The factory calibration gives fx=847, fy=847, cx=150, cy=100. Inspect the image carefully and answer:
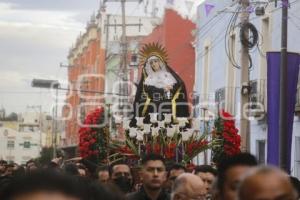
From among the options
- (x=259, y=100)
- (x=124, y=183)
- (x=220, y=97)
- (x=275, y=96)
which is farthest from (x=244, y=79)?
(x=220, y=97)

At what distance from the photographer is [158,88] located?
71.7 feet

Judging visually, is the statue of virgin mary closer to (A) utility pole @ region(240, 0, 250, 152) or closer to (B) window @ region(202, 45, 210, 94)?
(A) utility pole @ region(240, 0, 250, 152)

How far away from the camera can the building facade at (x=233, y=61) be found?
23.7 m

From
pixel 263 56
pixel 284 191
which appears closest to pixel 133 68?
pixel 263 56

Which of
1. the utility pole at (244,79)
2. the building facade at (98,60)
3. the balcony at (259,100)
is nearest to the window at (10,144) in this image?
the building facade at (98,60)

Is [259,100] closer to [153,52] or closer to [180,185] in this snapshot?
[153,52]

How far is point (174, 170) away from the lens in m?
10.0

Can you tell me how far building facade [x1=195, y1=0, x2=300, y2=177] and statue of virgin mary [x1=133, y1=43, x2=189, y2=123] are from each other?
2.00 m

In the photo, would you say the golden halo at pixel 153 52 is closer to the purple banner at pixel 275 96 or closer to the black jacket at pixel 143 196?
the purple banner at pixel 275 96

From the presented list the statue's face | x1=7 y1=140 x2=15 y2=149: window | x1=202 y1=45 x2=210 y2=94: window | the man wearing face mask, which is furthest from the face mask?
x1=7 y1=140 x2=15 y2=149: window

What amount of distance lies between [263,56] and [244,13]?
692 cm

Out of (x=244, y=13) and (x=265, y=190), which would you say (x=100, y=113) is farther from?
(x=265, y=190)

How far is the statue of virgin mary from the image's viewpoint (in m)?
21.1

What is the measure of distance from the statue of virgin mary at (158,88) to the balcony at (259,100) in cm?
272
